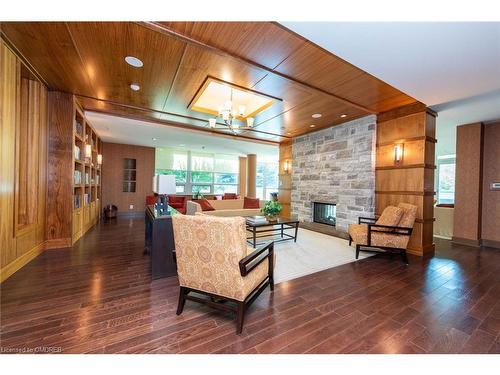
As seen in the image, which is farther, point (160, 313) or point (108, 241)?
point (108, 241)

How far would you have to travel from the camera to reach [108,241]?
411 cm

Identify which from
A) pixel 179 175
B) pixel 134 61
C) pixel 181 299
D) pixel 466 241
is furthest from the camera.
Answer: pixel 179 175

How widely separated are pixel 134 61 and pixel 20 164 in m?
2.24

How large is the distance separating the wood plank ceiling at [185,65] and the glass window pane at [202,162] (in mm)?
5112

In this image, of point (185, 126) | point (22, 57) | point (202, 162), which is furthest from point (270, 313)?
point (202, 162)

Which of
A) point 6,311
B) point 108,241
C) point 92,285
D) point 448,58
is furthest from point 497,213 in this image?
point 108,241

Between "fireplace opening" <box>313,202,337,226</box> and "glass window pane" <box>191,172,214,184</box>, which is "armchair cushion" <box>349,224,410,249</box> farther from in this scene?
"glass window pane" <box>191,172,214,184</box>

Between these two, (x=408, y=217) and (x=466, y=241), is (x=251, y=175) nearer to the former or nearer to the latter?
(x=408, y=217)

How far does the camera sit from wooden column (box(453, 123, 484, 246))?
170 inches

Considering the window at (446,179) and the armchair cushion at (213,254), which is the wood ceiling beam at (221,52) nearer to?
the armchair cushion at (213,254)

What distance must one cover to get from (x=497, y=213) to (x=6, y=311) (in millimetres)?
7675

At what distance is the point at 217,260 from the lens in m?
1.67

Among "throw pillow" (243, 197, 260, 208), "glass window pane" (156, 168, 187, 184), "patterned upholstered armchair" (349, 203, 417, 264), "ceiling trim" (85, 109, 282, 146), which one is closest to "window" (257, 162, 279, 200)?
→ "glass window pane" (156, 168, 187, 184)
